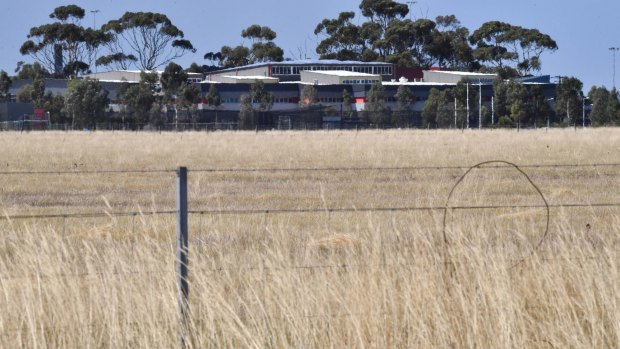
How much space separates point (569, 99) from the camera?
10744 cm

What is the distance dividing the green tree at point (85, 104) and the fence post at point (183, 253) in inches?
3760

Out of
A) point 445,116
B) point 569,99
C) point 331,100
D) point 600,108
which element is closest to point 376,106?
point 331,100

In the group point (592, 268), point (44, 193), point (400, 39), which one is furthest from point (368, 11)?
point (592, 268)

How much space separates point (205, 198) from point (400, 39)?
131703 millimetres

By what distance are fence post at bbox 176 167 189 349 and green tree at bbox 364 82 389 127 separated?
9187 centimetres

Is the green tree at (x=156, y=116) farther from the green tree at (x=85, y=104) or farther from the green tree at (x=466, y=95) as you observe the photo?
the green tree at (x=466, y=95)

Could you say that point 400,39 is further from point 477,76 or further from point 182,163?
point 182,163

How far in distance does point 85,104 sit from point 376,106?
94.0ft

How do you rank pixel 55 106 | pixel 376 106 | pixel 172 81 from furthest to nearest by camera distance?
1. pixel 172 81
2. pixel 55 106
3. pixel 376 106

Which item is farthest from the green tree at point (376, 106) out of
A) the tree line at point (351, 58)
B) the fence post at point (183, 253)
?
the fence post at point (183, 253)

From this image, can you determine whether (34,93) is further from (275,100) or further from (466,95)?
(466,95)

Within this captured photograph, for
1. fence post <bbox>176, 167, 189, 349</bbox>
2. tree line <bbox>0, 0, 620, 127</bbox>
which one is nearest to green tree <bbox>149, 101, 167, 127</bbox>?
tree line <bbox>0, 0, 620, 127</bbox>

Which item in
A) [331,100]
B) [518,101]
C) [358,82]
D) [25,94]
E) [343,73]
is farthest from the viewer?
[343,73]

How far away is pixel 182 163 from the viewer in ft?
107
